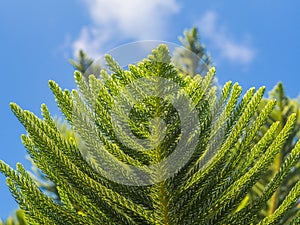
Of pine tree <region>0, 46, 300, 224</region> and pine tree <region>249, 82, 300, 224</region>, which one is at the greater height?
pine tree <region>249, 82, 300, 224</region>

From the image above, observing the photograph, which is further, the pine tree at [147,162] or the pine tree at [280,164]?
the pine tree at [280,164]

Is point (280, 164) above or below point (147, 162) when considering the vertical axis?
above

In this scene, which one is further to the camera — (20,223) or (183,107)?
(20,223)

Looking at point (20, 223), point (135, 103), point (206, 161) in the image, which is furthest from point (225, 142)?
point (20, 223)

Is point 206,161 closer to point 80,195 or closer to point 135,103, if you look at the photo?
point 135,103

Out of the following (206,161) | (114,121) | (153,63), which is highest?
(153,63)

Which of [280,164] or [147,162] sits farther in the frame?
[280,164]

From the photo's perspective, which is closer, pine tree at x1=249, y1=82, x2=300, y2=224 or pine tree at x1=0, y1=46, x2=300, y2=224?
pine tree at x1=0, y1=46, x2=300, y2=224

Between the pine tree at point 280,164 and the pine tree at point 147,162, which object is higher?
the pine tree at point 280,164
